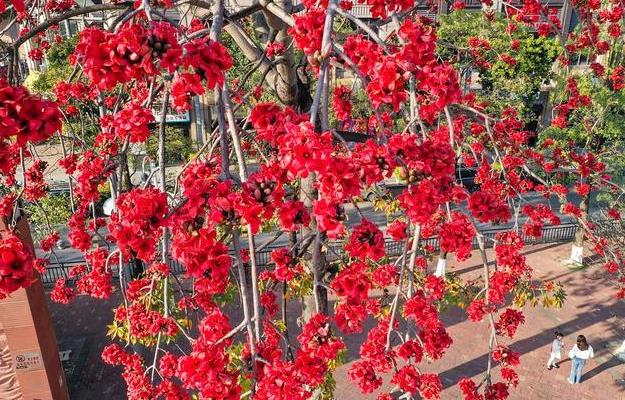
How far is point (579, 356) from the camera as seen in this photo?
952 cm

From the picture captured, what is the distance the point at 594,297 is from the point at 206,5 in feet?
41.5

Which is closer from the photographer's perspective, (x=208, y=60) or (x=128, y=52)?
(x=128, y=52)

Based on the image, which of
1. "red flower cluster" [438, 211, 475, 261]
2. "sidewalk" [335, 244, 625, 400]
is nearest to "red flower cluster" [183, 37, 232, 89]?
"red flower cluster" [438, 211, 475, 261]

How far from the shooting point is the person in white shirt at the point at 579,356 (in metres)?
9.47

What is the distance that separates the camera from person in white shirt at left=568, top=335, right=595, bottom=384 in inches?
373

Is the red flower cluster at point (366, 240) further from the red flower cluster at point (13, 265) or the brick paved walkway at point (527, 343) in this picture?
the brick paved walkway at point (527, 343)

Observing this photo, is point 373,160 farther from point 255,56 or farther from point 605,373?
point 605,373

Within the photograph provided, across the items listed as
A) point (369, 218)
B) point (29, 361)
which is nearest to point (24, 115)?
point (29, 361)

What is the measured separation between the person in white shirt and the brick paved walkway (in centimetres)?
22

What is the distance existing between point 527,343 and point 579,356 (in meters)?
1.77

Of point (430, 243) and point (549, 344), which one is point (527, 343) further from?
point (430, 243)

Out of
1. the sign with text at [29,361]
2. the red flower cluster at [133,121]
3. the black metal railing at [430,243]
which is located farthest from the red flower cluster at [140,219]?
the black metal railing at [430,243]

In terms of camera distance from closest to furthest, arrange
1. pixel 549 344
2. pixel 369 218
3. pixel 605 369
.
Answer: pixel 605 369 < pixel 549 344 < pixel 369 218

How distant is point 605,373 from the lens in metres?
10.3
